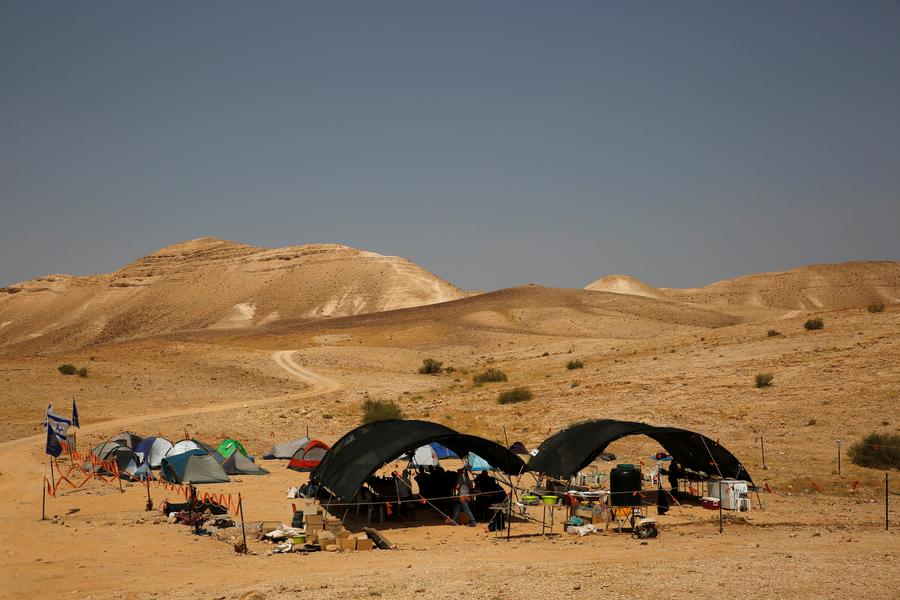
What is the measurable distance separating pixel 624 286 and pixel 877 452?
138 m

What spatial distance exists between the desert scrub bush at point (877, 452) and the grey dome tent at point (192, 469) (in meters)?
19.1

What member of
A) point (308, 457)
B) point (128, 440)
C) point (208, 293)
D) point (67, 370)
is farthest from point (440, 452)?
point (208, 293)

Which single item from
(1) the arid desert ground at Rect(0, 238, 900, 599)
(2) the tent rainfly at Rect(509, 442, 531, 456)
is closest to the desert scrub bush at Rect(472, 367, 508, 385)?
(1) the arid desert ground at Rect(0, 238, 900, 599)

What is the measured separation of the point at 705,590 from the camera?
11.1m

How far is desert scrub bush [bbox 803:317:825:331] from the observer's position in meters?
46.0

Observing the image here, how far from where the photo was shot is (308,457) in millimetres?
27375

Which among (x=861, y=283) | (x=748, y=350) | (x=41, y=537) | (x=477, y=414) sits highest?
(x=861, y=283)

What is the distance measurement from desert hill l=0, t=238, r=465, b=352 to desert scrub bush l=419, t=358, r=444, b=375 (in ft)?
229

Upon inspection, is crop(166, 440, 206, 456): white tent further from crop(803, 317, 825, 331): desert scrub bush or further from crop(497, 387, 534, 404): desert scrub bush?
crop(803, 317, 825, 331): desert scrub bush

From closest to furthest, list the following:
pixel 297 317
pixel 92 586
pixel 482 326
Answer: pixel 92 586 < pixel 482 326 < pixel 297 317

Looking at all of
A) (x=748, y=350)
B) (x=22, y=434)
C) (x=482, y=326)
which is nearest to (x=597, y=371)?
(x=748, y=350)

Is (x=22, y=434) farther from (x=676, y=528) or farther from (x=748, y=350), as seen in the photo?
(x=748, y=350)

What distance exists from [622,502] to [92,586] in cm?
1095

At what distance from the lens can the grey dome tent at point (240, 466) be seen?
25.7 meters
